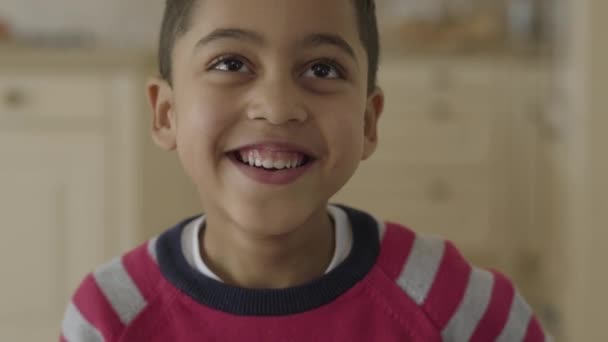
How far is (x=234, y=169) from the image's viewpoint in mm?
868

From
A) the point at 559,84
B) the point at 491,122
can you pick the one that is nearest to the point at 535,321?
the point at 559,84

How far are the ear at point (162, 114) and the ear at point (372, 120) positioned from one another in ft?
0.63

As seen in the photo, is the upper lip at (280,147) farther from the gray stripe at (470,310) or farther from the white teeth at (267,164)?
the gray stripe at (470,310)

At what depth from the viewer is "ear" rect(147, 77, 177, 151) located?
974mm

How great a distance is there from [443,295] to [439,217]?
2297 mm

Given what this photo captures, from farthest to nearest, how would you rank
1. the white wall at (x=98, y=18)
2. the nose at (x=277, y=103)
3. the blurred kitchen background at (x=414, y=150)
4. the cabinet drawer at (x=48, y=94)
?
1. the white wall at (x=98, y=18)
2. the cabinet drawer at (x=48, y=94)
3. the blurred kitchen background at (x=414, y=150)
4. the nose at (x=277, y=103)

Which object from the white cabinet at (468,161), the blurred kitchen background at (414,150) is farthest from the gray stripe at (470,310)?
the white cabinet at (468,161)

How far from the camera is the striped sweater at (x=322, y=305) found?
90 centimetres

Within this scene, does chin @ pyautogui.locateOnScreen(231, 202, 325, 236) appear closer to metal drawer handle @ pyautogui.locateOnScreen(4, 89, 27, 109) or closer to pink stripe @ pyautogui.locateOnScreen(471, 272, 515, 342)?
pink stripe @ pyautogui.locateOnScreen(471, 272, 515, 342)

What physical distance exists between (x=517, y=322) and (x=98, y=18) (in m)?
2.88

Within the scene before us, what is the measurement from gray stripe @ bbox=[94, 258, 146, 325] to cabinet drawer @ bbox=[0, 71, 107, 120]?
5.89 ft

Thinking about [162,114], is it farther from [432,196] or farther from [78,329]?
[432,196]

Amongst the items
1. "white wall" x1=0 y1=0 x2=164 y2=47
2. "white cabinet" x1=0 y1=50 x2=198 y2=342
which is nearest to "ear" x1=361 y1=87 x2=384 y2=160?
"white cabinet" x1=0 y1=50 x2=198 y2=342

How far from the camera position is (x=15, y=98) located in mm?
2666
